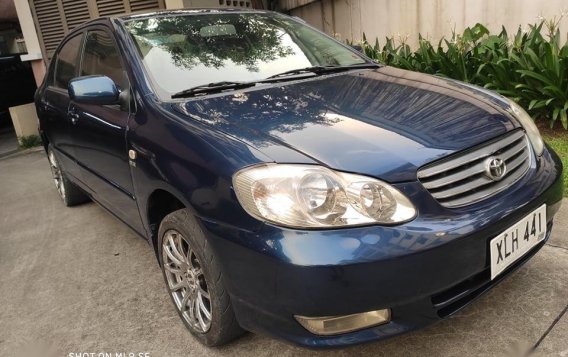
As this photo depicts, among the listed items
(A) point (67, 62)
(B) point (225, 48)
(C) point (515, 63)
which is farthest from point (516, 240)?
(A) point (67, 62)

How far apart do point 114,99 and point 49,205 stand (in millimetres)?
2759

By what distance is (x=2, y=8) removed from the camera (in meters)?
12.0

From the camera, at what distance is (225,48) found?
2.81 meters

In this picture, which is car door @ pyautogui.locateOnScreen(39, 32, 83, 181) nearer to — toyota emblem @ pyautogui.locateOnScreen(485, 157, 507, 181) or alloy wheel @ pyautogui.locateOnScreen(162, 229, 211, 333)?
alloy wheel @ pyautogui.locateOnScreen(162, 229, 211, 333)

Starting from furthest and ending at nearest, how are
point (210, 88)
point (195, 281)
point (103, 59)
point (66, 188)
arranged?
1. point (66, 188)
2. point (103, 59)
3. point (210, 88)
4. point (195, 281)

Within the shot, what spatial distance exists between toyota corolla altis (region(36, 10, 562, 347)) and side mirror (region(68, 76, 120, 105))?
0.01 m

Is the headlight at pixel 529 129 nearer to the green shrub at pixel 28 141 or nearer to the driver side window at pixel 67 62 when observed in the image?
the driver side window at pixel 67 62

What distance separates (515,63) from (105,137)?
3.85 metres

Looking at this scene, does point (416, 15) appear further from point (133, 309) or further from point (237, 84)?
point (133, 309)

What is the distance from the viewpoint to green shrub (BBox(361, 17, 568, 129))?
432 centimetres

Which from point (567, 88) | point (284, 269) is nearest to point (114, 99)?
point (284, 269)

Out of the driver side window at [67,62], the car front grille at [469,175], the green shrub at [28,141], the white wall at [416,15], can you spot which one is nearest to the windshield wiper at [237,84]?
the car front grille at [469,175]

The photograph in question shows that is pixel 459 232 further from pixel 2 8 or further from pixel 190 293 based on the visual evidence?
pixel 2 8

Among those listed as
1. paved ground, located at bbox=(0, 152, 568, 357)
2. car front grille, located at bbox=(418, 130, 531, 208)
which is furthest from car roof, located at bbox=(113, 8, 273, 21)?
car front grille, located at bbox=(418, 130, 531, 208)
